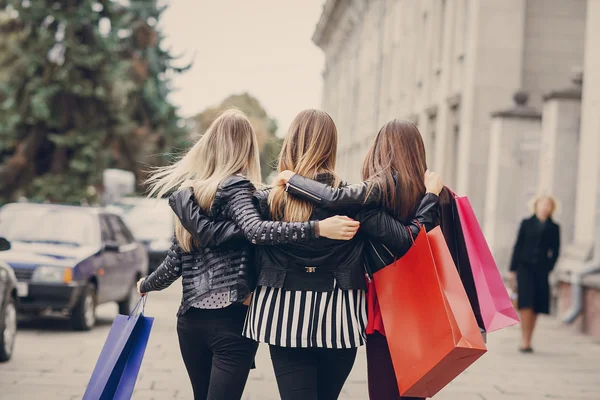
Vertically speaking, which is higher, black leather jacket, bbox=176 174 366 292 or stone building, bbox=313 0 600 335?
stone building, bbox=313 0 600 335

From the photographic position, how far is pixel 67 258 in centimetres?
1202

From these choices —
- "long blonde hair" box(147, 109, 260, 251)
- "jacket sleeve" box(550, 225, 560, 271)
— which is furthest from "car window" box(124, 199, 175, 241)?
"long blonde hair" box(147, 109, 260, 251)

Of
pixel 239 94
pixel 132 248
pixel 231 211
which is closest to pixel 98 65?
pixel 132 248

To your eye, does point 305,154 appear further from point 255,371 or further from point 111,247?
point 111,247

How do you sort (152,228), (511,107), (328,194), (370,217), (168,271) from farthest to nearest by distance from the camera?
(152,228) < (511,107) < (168,271) < (370,217) < (328,194)

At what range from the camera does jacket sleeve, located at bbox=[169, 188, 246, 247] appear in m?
4.49

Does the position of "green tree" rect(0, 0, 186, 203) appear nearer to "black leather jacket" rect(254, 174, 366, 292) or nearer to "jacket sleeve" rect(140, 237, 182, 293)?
"jacket sleeve" rect(140, 237, 182, 293)

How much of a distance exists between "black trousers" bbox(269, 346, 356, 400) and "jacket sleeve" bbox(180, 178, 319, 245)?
1.64 ft

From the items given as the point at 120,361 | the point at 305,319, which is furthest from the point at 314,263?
the point at 120,361

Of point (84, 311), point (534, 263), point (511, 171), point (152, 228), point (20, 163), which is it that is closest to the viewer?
point (534, 263)

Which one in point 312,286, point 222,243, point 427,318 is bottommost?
point 427,318

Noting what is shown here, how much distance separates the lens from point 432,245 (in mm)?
4504

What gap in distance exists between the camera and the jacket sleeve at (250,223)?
13.8 feet

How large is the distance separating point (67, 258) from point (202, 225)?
7.86 metres
